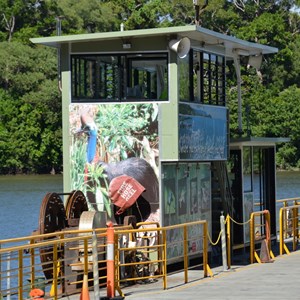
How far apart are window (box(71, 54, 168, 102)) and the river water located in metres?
17.5

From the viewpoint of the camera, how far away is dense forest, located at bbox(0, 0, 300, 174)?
74.3m

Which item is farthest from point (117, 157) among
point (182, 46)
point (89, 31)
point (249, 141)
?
point (89, 31)

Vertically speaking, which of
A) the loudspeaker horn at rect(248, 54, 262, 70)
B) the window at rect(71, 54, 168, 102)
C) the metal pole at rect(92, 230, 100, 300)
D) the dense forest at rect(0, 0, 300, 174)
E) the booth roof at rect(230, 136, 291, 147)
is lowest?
the metal pole at rect(92, 230, 100, 300)

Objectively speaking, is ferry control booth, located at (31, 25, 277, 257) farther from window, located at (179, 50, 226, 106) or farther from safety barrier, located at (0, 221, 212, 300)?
safety barrier, located at (0, 221, 212, 300)

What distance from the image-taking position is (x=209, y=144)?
22.1 metres

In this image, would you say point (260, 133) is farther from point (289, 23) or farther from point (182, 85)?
point (182, 85)

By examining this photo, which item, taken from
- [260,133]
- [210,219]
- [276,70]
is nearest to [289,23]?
[276,70]

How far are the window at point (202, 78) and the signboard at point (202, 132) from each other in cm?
18

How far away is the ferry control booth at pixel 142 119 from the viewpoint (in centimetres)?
2064

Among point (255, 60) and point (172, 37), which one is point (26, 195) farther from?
point (172, 37)

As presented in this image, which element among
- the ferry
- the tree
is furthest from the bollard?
the tree

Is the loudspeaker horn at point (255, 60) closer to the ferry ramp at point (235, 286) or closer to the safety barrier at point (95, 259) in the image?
the ferry ramp at point (235, 286)

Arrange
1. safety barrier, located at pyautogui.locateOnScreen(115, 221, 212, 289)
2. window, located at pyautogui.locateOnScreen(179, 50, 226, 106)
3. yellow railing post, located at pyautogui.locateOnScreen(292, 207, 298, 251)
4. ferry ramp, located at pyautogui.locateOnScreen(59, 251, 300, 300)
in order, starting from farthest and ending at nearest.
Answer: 1. yellow railing post, located at pyautogui.locateOnScreen(292, 207, 298, 251)
2. window, located at pyautogui.locateOnScreen(179, 50, 226, 106)
3. safety barrier, located at pyautogui.locateOnScreen(115, 221, 212, 289)
4. ferry ramp, located at pyautogui.locateOnScreen(59, 251, 300, 300)

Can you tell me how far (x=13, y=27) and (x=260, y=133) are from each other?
1914 cm
